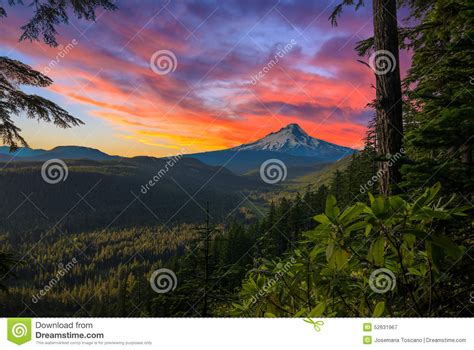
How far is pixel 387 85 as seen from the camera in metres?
4.37

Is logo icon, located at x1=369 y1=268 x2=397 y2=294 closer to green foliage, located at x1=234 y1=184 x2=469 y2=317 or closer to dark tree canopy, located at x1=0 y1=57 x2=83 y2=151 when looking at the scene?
green foliage, located at x1=234 y1=184 x2=469 y2=317

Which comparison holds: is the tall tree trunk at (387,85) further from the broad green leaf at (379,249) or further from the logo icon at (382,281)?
the broad green leaf at (379,249)

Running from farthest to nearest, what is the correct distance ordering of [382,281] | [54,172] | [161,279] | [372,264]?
[54,172]
[161,279]
[382,281]
[372,264]

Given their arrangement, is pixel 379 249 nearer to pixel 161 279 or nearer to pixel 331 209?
pixel 331 209

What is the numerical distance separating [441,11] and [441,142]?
316 cm
